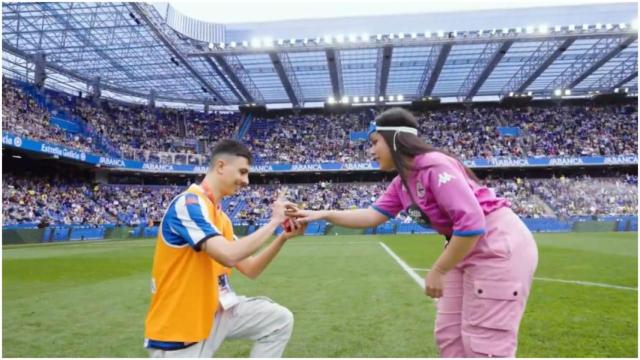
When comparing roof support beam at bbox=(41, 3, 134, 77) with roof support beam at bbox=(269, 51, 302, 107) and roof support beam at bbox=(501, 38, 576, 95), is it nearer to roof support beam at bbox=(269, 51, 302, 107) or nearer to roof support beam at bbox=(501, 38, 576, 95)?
roof support beam at bbox=(269, 51, 302, 107)

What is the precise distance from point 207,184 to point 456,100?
5081 centimetres

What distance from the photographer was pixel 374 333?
19.4 feet

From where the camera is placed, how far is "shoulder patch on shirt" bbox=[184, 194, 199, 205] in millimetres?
3119

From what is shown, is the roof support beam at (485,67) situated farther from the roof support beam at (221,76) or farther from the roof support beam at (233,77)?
the roof support beam at (221,76)

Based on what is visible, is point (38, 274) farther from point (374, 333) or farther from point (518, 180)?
point (518, 180)

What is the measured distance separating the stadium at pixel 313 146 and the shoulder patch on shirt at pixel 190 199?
2.82 m

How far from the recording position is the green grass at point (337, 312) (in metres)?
5.38

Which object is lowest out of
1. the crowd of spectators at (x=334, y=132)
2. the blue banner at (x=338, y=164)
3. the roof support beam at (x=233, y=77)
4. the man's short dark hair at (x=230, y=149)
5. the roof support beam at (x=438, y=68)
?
the man's short dark hair at (x=230, y=149)

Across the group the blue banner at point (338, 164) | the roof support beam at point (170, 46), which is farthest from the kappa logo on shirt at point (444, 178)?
the blue banner at point (338, 164)

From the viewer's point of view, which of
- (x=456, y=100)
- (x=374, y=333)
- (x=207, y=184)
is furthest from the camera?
(x=456, y=100)

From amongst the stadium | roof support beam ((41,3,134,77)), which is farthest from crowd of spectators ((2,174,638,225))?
roof support beam ((41,3,134,77))

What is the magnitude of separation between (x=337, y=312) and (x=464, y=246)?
4.68 metres

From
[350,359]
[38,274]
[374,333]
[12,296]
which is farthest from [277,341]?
[38,274]

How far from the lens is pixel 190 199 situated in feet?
10.3
